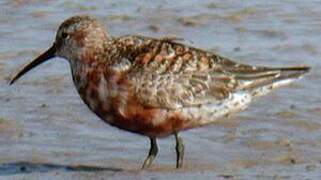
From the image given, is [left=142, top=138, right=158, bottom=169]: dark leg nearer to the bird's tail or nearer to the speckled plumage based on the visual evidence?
Answer: the speckled plumage

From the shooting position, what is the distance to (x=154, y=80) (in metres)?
10.0

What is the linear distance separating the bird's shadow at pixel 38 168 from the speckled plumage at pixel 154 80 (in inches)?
15.3

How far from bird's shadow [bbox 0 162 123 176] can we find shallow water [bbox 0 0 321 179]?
0.03ft

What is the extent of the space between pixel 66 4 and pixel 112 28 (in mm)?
994

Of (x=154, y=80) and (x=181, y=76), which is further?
(x=181, y=76)

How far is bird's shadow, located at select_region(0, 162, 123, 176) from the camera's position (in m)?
9.95

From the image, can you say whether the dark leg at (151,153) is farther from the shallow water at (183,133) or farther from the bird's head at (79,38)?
the bird's head at (79,38)

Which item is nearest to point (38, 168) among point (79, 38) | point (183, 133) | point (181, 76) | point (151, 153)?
point (151, 153)

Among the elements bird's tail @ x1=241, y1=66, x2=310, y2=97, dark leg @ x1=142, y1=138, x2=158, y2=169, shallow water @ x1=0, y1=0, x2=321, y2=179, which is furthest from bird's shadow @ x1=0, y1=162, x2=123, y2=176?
bird's tail @ x1=241, y1=66, x2=310, y2=97

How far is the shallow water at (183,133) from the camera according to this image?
1016cm

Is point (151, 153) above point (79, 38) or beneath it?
beneath

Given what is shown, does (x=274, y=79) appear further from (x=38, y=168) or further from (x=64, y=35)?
(x=38, y=168)

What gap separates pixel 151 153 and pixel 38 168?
0.89 m

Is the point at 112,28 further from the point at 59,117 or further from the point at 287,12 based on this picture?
the point at 59,117
